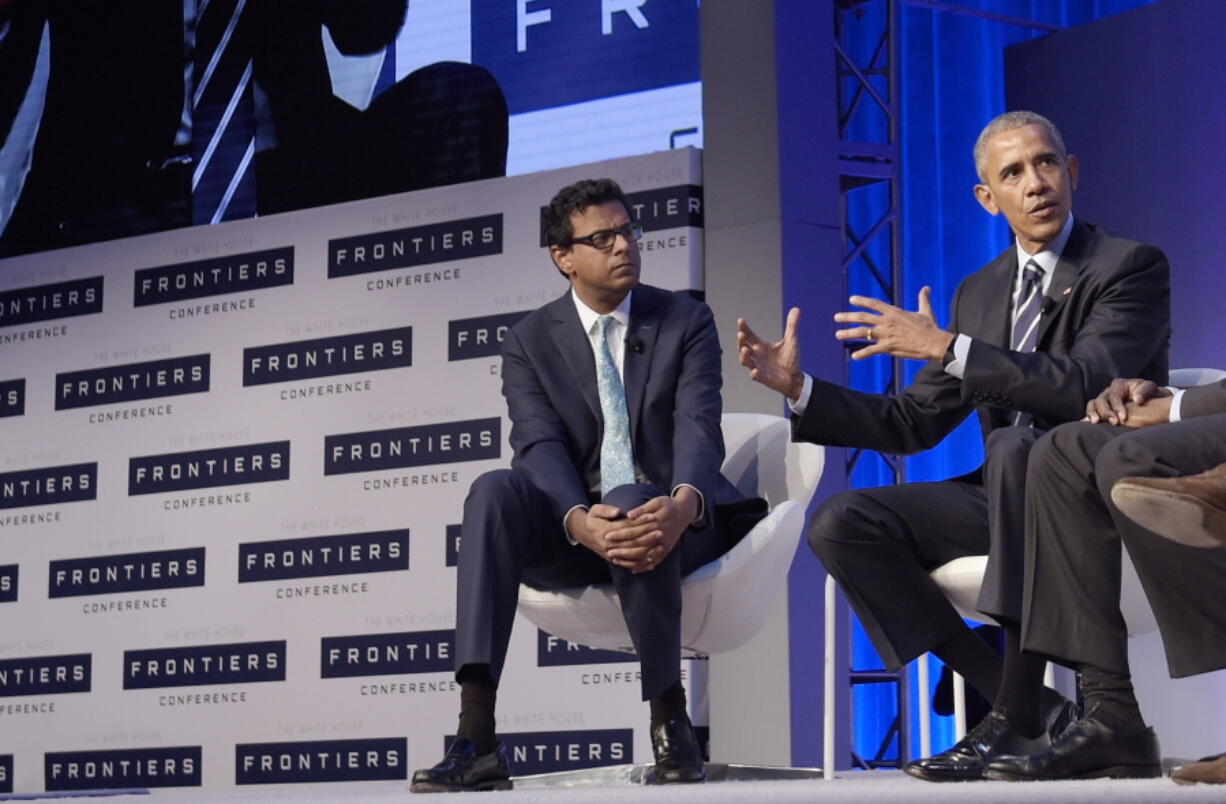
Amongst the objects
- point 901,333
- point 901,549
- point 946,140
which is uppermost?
point 946,140

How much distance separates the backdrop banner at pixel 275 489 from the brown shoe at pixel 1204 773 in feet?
9.67

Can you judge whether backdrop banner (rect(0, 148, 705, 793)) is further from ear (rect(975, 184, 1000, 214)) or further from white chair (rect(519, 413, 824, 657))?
ear (rect(975, 184, 1000, 214))

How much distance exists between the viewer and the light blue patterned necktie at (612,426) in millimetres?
3264

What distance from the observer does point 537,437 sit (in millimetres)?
3270

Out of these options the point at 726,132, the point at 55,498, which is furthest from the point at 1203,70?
the point at 55,498

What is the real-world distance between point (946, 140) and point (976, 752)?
391 centimetres

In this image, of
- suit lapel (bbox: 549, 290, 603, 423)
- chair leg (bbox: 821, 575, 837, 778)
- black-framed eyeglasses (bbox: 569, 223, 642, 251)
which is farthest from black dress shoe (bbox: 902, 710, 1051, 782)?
black-framed eyeglasses (bbox: 569, 223, 642, 251)

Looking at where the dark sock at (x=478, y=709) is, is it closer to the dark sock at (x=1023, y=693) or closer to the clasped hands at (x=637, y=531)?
the clasped hands at (x=637, y=531)

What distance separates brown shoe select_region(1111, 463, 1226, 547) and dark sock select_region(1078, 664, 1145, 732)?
390mm

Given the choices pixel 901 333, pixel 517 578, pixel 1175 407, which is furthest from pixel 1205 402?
pixel 517 578

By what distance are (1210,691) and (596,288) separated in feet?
5.99

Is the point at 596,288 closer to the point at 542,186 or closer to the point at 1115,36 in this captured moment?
the point at 542,186

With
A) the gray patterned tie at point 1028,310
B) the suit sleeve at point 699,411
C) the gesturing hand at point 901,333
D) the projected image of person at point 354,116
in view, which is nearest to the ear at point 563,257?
the suit sleeve at point 699,411

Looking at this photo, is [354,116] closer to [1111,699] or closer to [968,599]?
[968,599]
